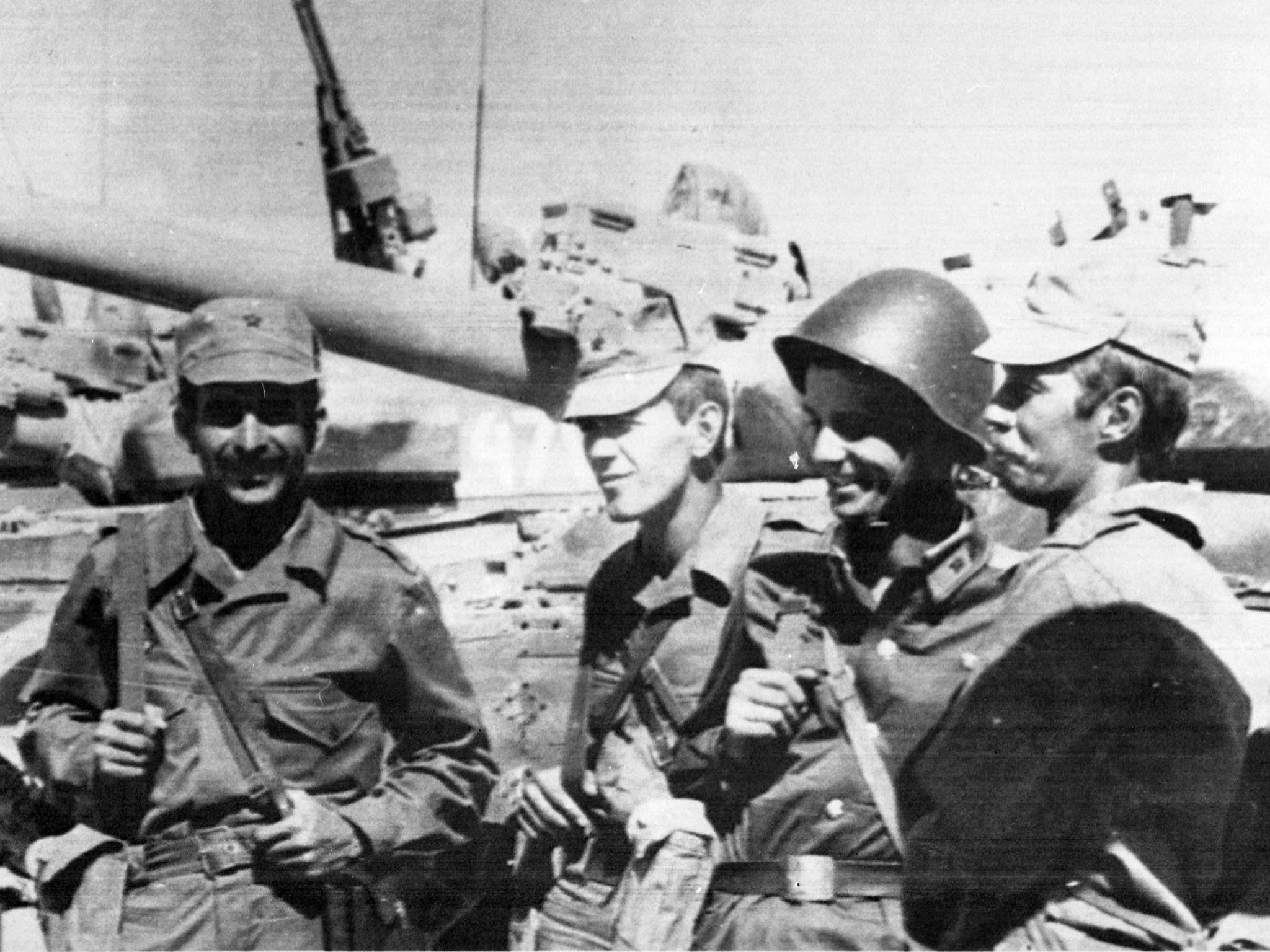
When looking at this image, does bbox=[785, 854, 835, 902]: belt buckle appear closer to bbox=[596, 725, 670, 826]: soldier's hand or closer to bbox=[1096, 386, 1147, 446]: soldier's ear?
bbox=[596, 725, 670, 826]: soldier's hand

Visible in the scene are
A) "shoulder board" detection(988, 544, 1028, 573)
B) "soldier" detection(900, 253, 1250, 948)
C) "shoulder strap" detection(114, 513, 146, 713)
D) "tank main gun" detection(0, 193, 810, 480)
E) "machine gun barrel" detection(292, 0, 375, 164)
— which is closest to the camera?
"soldier" detection(900, 253, 1250, 948)

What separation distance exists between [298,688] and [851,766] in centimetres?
121

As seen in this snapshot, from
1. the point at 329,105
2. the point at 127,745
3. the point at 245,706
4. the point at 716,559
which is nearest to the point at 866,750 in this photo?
the point at 716,559

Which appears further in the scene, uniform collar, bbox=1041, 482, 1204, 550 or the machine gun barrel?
the machine gun barrel

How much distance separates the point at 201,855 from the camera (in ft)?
12.2

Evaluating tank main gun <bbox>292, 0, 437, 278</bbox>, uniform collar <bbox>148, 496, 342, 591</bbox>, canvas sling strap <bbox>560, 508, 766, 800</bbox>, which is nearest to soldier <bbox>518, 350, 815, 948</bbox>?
canvas sling strap <bbox>560, 508, 766, 800</bbox>

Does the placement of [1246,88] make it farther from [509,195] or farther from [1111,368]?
[509,195]

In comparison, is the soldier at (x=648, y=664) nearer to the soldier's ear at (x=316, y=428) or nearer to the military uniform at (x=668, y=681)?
the military uniform at (x=668, y=681)

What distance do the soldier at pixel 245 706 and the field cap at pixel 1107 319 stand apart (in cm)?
143

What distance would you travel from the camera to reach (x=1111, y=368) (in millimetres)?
3680

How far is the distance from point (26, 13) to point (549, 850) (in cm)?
246

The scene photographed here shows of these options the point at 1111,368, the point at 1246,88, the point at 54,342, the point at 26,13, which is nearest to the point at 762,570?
the point at 1111,368

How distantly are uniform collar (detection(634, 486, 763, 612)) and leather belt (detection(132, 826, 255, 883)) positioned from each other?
3.31ft

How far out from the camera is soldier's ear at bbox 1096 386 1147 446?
368 cm
